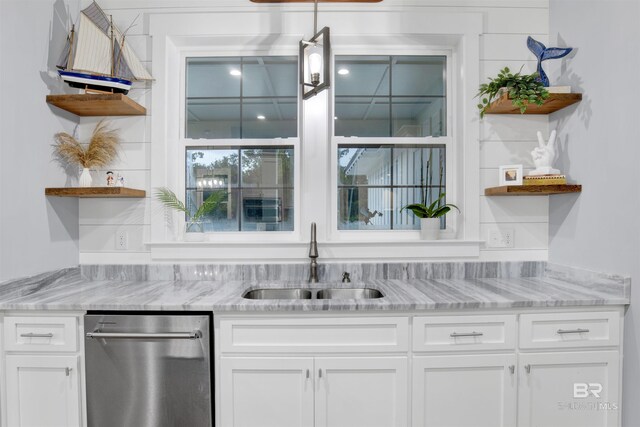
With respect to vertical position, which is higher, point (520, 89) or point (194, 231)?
point (520, 89)

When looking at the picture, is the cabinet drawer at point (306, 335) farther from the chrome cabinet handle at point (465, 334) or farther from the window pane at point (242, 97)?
the window pane at point (242, 97)

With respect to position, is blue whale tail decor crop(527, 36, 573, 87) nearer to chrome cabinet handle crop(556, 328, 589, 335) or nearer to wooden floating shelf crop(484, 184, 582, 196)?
wooden floating shelf crop(484, 184, 582, 196)

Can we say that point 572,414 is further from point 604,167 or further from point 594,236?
point 604,167

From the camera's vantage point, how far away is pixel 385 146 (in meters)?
2.30

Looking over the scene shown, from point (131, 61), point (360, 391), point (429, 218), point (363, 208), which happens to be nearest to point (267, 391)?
point (360, 391)

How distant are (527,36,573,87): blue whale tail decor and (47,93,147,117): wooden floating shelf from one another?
7.52ft

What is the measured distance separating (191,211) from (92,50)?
41.3 inches

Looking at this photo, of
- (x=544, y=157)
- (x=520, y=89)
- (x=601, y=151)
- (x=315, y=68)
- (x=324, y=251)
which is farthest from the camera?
(x=324, y=251)

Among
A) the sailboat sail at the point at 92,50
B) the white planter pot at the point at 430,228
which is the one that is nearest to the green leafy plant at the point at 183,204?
the sailboat sail at the point at 92,50

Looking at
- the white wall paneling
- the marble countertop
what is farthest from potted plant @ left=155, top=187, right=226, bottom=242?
the white wall paneling

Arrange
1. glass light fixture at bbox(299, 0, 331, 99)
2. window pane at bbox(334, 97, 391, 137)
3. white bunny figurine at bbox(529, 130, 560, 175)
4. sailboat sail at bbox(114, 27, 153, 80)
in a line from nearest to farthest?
glass light fixture at bbox(299, 0, 331, 99) → white bunny figurine at bbox(529, 130, 560, 175) → sailboat sail at bbox(114, 27, 153, 80) → window pane at bbox(334, 97, 391, 137)

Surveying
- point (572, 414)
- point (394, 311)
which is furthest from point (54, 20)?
point (572, 414)

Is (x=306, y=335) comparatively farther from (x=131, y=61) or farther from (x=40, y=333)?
(x=131, y=61)

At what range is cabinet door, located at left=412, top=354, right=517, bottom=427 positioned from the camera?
1.57 metres
